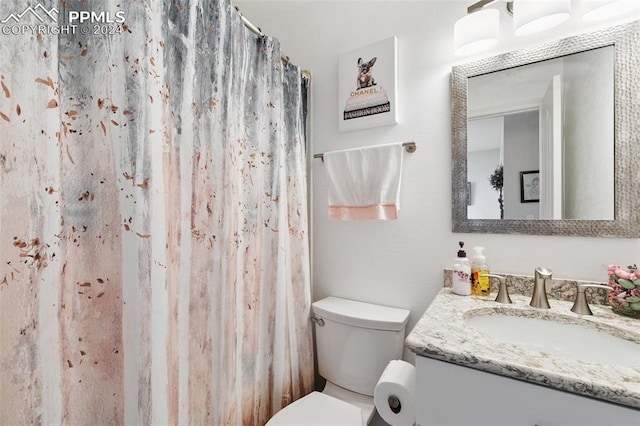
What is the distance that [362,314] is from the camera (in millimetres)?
1232

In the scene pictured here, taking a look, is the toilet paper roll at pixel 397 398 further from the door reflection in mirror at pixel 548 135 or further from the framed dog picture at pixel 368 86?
the framed dog picture at pixel 368 86

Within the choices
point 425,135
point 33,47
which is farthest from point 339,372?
point 33,47

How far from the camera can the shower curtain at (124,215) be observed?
0.56 metres

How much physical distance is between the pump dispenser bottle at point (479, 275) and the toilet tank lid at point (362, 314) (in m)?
0.32

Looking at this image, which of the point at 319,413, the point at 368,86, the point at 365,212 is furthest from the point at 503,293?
the point at 368,86

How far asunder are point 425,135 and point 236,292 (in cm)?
105

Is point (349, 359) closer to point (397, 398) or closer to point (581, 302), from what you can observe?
point (397, 398)


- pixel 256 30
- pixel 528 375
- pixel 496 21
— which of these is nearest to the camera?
pixel 528 375

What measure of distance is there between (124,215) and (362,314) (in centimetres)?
99

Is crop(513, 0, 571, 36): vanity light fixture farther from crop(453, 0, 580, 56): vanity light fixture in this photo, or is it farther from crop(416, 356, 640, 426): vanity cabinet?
crop(416, 356, 640, 426): vanity cabinet

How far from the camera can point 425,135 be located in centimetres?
124

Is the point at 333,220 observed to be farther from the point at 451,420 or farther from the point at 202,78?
the point at 451,420

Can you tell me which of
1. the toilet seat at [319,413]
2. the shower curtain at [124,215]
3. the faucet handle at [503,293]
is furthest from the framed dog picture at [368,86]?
the toilet seat at [319,413]

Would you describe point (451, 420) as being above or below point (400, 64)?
below
